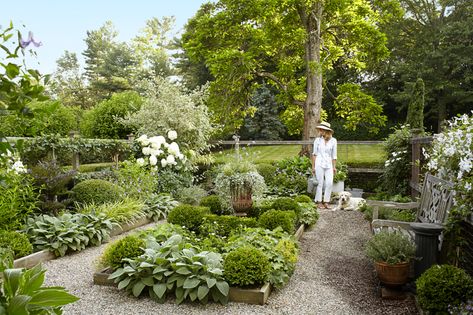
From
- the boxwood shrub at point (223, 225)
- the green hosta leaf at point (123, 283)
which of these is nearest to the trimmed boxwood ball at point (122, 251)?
the green hosta leaf at point (123, 283)

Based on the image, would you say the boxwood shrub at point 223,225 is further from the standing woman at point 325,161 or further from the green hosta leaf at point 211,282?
the standing woman at point 325,161

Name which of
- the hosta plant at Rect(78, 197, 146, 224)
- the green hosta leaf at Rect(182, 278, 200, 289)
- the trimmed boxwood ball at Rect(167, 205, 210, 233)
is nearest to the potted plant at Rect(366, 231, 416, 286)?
the green hosta leaf at Rect(182, 278, 200, 289)

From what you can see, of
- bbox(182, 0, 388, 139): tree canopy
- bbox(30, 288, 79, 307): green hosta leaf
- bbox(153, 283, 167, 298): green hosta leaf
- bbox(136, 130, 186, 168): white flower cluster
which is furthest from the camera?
bbox(182, 0, 388, 139): tree canopy

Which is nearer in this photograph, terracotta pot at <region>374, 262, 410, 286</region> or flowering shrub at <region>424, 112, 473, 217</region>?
flowering shrub at <region>424, 112, 473, 217</region>

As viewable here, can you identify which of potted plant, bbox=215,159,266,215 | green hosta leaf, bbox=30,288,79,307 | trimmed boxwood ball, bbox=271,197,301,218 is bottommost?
trimmed boxwood ball, bbox=271,197,301,218

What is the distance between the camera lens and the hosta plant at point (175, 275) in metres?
3.71

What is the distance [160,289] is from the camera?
147 inches

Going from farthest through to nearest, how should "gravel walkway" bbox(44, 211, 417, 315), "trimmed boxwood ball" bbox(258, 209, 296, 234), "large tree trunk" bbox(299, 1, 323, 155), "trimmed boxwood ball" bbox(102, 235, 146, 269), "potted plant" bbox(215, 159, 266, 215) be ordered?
"large tree trunk" bbox(299, 1, 323, 155) < "potted plant" bbox(215, 159, 266, 215) < "trimmed boxwood ball" bbox(258, 209, 296, 234) < "trimmed boxwood ball" bbox(102, 235, 146, 269) < "gravel walkway" bbox(44, 211, 417, 315)

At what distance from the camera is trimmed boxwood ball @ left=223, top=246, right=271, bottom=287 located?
3.79 meters

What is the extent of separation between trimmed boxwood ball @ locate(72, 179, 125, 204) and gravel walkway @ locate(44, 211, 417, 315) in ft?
4.78

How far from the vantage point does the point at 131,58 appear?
95.3ft

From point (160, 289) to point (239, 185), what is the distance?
9.50 ft

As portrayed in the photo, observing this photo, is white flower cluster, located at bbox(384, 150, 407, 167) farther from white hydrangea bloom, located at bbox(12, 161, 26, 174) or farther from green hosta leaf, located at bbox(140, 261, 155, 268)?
white hydrangea bloom, located at bbox(12, 161, 26, 174)

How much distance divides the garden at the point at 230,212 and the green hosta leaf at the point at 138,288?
0.02 metres
